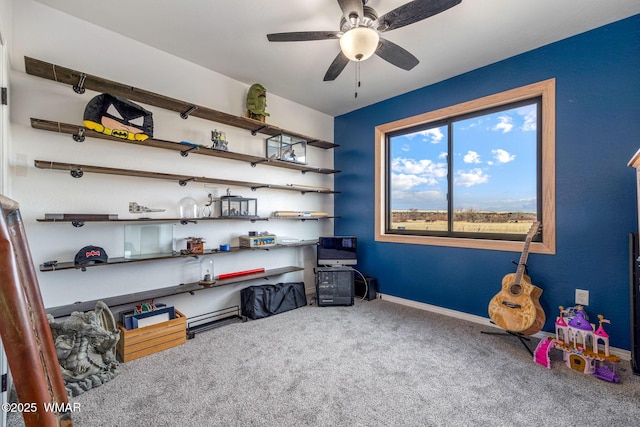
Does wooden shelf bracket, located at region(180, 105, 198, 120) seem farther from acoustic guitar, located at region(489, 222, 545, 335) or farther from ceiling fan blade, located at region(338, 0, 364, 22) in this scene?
acoustic guitar, located at region(489, 222, 545, 335)

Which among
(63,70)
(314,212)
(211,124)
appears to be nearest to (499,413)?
(314,212)

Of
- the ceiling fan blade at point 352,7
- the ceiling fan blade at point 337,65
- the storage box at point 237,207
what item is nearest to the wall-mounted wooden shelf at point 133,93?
the storage box at point 237,207

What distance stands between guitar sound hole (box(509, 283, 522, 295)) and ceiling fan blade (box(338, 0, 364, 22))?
2411mm

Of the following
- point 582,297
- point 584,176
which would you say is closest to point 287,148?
point 584,176

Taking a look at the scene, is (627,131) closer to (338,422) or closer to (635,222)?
(635,222)

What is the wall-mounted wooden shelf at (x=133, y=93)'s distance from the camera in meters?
1.95

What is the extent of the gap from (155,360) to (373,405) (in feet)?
5.35

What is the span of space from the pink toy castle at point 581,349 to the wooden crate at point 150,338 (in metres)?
2.85

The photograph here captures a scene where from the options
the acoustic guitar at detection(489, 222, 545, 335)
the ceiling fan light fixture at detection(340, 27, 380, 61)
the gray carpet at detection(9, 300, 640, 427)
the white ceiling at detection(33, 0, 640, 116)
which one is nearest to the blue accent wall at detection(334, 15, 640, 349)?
the white ceiling at detection(33, 0, 640, 116)

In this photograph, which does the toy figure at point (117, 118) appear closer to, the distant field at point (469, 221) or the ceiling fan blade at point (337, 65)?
the ceiling fan blade at point (337, 65)

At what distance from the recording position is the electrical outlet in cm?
231

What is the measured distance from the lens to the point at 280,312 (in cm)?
314

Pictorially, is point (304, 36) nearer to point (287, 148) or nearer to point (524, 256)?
point (287, 148)

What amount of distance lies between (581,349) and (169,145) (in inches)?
143
